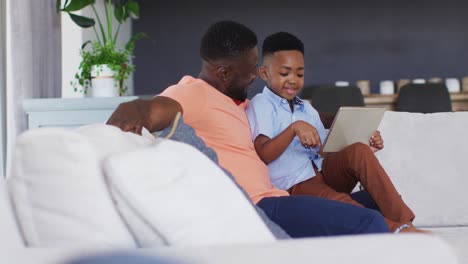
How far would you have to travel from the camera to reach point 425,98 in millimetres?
5289

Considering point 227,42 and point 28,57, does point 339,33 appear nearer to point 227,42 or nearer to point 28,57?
point 28,57

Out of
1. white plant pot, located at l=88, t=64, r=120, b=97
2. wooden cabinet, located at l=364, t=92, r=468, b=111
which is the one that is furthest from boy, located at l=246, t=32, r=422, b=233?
wooden cabinet, located at l=364, t=92, r=468, b=111

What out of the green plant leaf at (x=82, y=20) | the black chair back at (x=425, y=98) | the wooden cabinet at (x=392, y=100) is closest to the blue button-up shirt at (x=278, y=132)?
the green plant leaf at (x=82, y=20)

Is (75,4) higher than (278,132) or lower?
higher

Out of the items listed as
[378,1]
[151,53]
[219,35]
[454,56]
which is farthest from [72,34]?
[454,56]

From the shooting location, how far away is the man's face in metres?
1.85

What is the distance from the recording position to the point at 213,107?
1.67 meters

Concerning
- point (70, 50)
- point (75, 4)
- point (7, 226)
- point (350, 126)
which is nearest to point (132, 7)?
point (70, 50)

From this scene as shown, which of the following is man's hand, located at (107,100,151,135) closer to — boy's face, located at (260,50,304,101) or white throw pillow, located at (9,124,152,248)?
white throw pillow, located at (9,124,152,248)

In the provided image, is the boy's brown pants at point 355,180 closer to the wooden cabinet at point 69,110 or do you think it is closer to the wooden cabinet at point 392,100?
the wooden cabinet at point 69,110

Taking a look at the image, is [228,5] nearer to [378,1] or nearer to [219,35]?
[378,1]

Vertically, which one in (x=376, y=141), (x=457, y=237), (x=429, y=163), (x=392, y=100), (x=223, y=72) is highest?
(x=223, y=72)

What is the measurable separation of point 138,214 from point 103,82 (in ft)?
7.59

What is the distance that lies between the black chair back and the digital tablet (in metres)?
3.34
